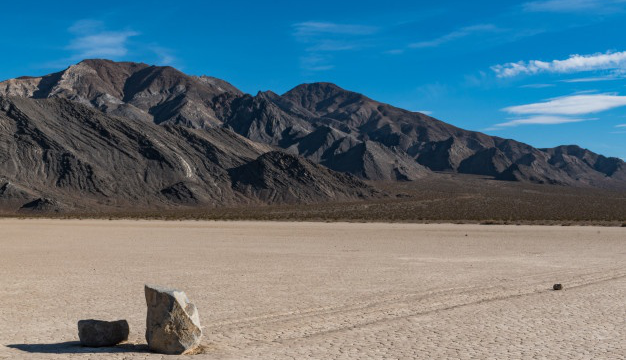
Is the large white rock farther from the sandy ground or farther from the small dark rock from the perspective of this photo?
the small dark rock

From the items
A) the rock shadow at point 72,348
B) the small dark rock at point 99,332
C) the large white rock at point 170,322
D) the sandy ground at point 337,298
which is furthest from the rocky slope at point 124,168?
the large white rock at point 170,322

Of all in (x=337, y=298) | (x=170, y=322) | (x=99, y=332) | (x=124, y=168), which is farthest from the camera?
(x=124, y=168)

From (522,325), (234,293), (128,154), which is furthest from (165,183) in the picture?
(522,325)

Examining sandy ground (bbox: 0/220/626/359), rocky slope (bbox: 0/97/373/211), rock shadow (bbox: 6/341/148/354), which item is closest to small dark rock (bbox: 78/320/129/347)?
rock shadow (bbox: 6/341/148/354)

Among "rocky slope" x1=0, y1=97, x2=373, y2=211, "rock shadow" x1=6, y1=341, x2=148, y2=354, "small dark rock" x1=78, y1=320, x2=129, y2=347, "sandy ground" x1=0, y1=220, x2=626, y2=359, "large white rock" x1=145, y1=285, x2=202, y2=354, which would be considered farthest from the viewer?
"rocky slope" x1=0, y1=97, x2=373, y2=211

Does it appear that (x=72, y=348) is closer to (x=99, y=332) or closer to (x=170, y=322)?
(x=99, y=332)

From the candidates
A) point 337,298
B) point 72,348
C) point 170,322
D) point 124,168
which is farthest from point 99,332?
point 124,168

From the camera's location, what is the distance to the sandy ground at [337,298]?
10055mm

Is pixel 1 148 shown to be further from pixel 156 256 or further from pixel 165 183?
pixel 156 256

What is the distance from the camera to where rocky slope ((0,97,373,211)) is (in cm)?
8162

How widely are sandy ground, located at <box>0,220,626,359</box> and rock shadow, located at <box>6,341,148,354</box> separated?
1.3 inches

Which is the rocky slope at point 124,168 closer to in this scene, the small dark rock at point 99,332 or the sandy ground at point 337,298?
the sandy ground at point 337,298

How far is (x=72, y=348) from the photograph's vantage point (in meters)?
9.93

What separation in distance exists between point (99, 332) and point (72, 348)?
0.51 metres
